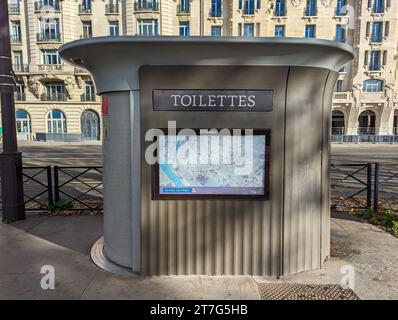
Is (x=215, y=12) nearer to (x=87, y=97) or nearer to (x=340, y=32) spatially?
(x=340, y=32)

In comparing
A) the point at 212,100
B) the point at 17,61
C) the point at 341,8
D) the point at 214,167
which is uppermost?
the point at 341,8

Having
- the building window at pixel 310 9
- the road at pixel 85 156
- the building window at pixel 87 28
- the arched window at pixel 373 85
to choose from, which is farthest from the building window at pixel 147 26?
the arched window at pixel 373 85

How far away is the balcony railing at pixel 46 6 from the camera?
33.8 meters

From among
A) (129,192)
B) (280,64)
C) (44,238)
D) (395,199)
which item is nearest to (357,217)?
(395,199)

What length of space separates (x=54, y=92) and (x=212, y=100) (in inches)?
1483

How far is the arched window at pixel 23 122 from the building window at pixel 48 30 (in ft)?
29.3

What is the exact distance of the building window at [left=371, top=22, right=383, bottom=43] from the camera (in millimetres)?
35969

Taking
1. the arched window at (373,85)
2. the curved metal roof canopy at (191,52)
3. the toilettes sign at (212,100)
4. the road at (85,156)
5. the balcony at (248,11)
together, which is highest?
the balcony at (248,11)

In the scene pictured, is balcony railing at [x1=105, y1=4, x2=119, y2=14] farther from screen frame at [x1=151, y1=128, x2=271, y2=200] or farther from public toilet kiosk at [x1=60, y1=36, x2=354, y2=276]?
screen frame at [x1=151, y1=128, x2=271, y2=200]

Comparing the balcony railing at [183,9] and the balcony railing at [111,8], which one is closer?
the balcony railing at [111,8]

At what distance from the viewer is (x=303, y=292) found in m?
3.60

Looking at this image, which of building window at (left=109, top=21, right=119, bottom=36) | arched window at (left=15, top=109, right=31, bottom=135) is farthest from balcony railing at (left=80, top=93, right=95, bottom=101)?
building window at (left=109, top=21, right=119, bottom=36)

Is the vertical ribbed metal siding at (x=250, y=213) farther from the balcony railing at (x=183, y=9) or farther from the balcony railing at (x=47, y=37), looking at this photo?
the balcony railing at (x=47, y=37)

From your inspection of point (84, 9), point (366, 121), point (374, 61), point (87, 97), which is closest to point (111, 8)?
point (84, 9)
